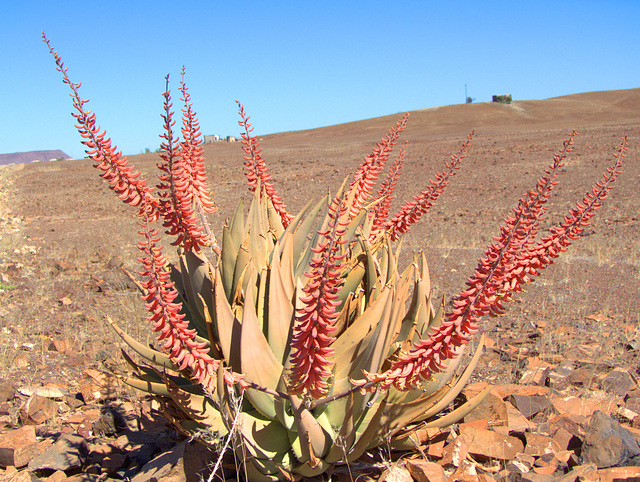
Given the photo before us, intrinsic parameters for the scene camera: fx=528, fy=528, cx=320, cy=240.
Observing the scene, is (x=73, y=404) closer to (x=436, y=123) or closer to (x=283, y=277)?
(x=283, y=277)

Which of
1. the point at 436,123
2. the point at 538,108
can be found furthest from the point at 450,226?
the point at 538,108

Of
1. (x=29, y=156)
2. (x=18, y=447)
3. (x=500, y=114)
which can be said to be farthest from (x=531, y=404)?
(x=29, y=156)

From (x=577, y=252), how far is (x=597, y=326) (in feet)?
10.6

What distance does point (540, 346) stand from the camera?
4.09 metres

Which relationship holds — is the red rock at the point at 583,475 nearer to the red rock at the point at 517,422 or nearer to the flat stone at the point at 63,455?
the red rock at the point at 517,422

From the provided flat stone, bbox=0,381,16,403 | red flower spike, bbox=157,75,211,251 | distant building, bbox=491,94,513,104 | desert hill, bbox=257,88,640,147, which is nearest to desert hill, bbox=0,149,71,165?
desert hill, bbox=257,88,640,147

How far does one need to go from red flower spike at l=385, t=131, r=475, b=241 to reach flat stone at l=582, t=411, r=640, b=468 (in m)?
1.24

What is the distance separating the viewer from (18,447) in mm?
2625

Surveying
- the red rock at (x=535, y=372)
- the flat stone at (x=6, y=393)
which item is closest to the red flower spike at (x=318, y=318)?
the red rock at (x=535, y=372)

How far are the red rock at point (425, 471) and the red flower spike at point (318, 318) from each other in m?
0.65

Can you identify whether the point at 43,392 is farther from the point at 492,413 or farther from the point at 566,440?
the point at 566,440

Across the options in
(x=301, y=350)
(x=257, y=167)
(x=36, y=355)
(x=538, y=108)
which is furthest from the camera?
(x=538, y=108)

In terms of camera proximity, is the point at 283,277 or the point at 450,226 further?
the point at 450,226

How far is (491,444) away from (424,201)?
45.7 inches
